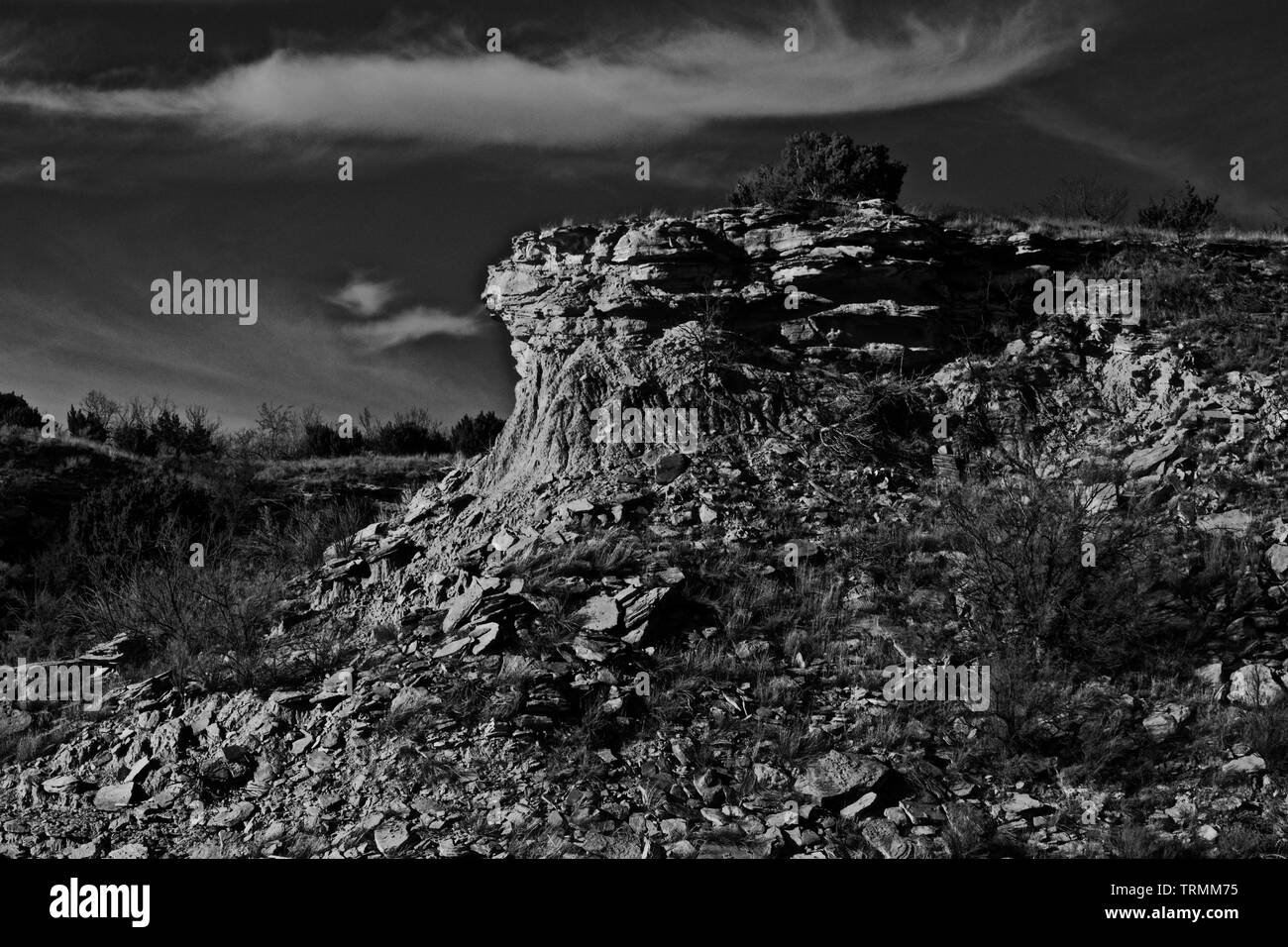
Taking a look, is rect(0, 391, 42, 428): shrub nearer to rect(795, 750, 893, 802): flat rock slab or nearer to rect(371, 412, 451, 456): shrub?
rect(371, 412, 451, 456): shrub

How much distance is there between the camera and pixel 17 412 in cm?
3027

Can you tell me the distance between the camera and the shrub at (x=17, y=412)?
29.9 metres

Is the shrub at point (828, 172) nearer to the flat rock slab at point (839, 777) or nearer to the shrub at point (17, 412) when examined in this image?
the flat rock slab at point (839, 777)

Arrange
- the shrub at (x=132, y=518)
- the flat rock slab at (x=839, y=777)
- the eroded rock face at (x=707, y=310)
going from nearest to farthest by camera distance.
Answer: the flat rock slab at (x=839, y=777) → the eroded rock face at (x=707, y=310) → the shrub at (x=132, y=518)

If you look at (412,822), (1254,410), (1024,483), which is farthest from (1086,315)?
(412,822)

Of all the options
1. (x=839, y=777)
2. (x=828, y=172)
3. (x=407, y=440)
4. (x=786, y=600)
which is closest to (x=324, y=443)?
(x=407, y=440)

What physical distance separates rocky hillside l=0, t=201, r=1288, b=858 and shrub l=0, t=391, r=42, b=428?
2138cm

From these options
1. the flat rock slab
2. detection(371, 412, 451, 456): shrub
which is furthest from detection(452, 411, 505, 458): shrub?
the flat rock slab

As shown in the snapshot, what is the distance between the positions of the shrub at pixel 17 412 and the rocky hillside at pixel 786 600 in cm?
2138

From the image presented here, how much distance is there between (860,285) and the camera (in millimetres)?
16469

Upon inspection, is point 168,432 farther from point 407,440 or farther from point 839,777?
point 839,777

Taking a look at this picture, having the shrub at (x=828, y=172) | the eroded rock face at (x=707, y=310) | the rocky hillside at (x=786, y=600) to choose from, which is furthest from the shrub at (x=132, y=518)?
the shrub at (x=828, y=172)

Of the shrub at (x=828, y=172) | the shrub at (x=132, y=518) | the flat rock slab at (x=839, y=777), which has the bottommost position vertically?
the flat rock slab at (x=839, y=777)
